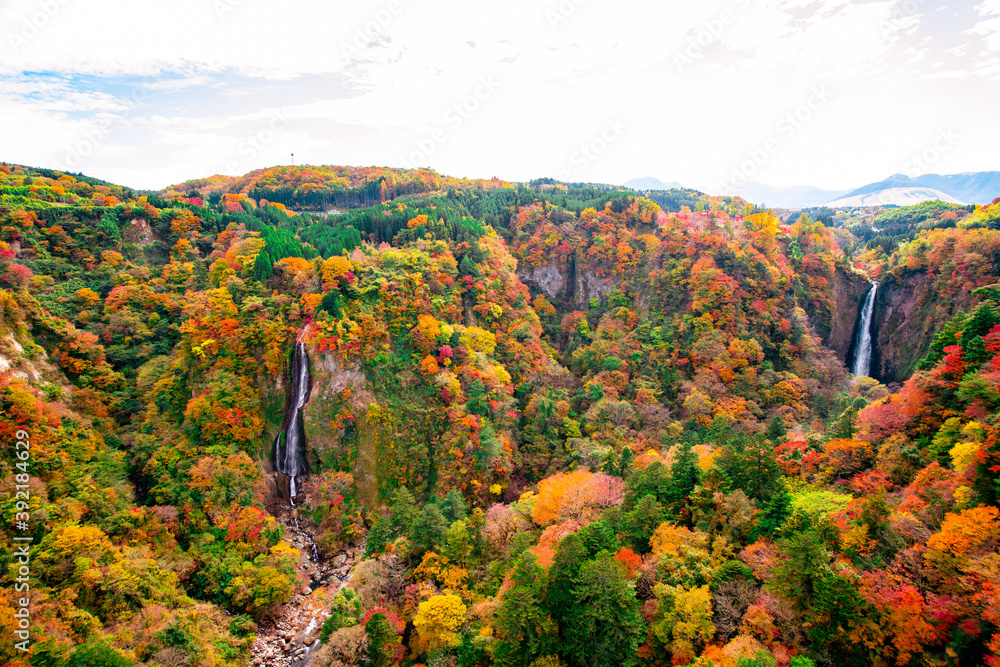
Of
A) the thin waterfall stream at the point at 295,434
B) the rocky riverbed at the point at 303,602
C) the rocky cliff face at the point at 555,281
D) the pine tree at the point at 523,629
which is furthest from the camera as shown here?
the rocky cliff face at the point at 555,281

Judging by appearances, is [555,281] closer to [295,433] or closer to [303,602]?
[295,433]

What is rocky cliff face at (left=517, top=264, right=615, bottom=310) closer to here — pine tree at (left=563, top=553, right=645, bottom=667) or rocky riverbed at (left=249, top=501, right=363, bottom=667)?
rocky riverbed at (left=249, top=501, right=363, bottom=667)

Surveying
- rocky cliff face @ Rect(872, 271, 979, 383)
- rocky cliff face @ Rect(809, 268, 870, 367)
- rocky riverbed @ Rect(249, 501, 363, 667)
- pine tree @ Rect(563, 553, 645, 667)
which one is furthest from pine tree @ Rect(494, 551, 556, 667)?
rocky cliff face @ Rect(809, 268, 870, 367)

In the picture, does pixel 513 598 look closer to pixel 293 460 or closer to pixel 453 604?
pixel 453 604

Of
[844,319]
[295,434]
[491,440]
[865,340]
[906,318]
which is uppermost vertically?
[906,318]

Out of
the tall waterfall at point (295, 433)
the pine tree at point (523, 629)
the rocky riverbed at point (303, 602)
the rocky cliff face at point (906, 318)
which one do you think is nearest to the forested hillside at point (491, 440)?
the pine tree at point (523, 629)


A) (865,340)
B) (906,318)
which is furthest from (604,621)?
(865,340)

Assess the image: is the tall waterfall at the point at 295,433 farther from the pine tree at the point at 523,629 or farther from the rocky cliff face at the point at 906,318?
the rocky cliff face at the point at 906,318
